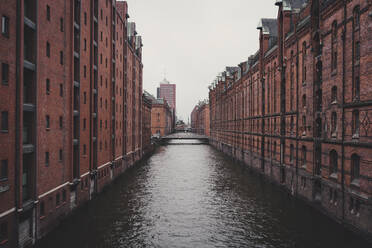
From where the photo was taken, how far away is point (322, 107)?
77.0 ft

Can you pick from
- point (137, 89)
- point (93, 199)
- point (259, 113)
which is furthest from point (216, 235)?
point (137, 89)

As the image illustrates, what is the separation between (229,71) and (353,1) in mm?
61170

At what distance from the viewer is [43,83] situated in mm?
18719

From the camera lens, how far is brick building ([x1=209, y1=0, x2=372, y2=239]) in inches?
701

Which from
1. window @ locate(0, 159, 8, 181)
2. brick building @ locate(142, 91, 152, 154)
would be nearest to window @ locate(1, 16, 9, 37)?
window @ locate(0, 159, 8, 181)

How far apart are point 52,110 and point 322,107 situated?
2021 cm

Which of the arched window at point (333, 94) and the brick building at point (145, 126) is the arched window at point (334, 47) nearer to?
the arched window at point (333, 94)

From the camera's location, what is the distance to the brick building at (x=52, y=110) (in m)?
14.9

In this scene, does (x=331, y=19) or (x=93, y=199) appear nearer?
(x=331, y=19)


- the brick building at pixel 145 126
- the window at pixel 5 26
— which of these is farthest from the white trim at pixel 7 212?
the brick building at pixel 145 126

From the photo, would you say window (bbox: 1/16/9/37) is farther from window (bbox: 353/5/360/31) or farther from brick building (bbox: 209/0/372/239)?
window (bbox: 353/5/360/31)

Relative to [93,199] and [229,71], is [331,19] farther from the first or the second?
[229,71]

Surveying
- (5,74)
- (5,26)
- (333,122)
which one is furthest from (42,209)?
(333,122)

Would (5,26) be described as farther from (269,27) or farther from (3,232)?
(269,27)
